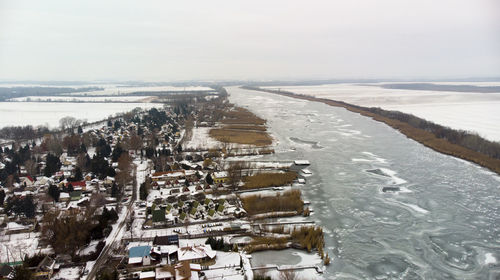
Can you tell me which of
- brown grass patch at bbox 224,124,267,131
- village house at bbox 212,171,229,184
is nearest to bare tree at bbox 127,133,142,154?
village house at bbox 212,171,229,184

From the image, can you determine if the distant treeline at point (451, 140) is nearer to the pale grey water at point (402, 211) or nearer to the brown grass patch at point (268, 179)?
the pale grey water at point (402, 211)

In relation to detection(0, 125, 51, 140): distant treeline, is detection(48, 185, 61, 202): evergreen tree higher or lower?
lower

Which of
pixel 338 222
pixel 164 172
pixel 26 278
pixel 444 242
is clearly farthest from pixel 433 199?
pixel 26 278

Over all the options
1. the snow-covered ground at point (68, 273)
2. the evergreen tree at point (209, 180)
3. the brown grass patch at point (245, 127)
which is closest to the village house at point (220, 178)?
the evergreen tree at point (209, 180)

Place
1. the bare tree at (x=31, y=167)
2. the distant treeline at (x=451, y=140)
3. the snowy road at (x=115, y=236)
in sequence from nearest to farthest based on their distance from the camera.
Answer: the snowy road at (x=115, y=236)
the bare tree at (x=31, y=167)
the distant treeline at (x=451, y=140)

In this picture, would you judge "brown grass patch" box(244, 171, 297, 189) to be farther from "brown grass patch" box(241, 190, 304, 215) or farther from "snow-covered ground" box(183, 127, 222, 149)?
"snow-covered ground" box(183, 127, 222, 149)
